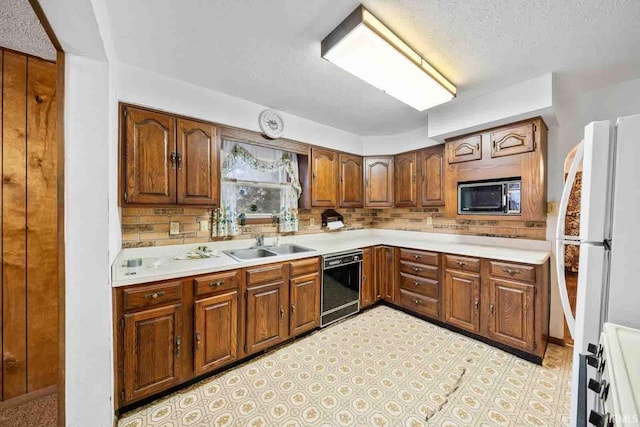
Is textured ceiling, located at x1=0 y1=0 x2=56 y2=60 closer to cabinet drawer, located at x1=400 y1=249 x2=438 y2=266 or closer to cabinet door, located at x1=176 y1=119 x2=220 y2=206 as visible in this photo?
cabinet door, located at x1=176 y1=119 x2=220 y2=206

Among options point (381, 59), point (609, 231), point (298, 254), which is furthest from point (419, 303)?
point (381, 59)

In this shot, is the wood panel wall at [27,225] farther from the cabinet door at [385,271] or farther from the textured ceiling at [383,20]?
the cabinet door at [385,271]

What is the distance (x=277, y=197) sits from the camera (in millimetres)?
2963

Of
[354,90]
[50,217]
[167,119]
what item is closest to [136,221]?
Answer: [50,217]

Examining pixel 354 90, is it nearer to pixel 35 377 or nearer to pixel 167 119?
pixel 167 119

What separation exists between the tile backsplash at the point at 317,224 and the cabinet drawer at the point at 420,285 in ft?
2.71

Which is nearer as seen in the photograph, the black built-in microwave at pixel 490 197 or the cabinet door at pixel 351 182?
the black built-in microwave at pixel 490 197

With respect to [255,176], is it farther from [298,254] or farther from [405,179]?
[405,179]

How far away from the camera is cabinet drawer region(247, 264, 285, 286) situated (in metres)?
2.06

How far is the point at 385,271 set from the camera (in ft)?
10.5

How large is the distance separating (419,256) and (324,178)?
1.44 metres

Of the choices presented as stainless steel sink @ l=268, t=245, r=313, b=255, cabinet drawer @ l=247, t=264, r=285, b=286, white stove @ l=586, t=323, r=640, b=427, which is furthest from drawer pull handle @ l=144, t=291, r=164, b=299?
white stove @ l=586, t=323, r=640, b=427

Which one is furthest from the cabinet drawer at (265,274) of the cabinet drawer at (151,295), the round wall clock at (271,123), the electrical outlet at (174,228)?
the round wall clock at (271,123)

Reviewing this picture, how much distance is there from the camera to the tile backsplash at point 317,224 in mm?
2129
